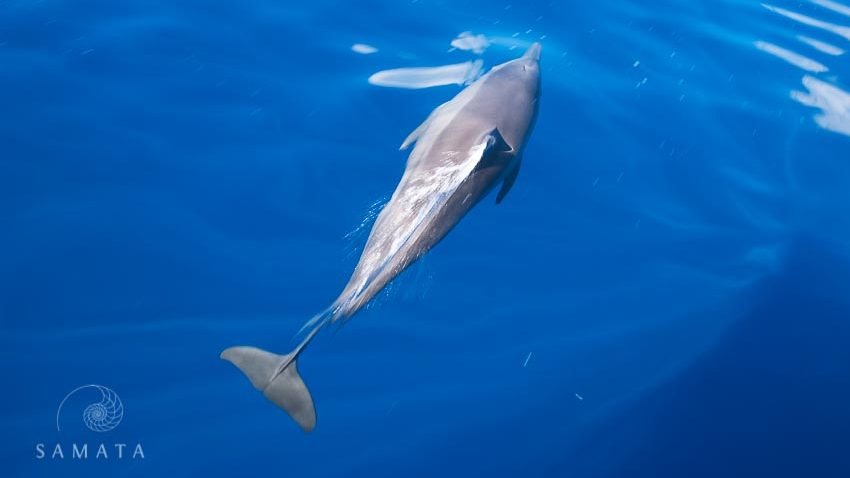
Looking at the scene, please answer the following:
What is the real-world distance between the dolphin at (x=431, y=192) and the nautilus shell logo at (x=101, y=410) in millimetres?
945

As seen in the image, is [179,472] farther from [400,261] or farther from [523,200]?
[523,200]

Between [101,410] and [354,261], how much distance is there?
1.85 metres

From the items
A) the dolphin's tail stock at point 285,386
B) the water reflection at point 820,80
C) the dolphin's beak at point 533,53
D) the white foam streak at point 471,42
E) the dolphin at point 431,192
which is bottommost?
the dolphin's tail stock at point 285,386

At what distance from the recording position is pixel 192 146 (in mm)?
5039

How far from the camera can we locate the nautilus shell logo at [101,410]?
3.72 metres

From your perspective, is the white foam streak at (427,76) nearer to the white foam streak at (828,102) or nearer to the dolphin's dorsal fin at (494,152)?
the dolphin's dorsal fin at (494,152)

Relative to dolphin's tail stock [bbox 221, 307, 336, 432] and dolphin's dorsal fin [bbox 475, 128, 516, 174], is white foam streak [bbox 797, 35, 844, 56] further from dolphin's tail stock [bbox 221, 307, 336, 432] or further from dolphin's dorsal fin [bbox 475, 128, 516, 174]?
dolphin's tail stock [bbox 221, 307, 336, 432]

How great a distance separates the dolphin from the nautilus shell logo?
3.10 feet

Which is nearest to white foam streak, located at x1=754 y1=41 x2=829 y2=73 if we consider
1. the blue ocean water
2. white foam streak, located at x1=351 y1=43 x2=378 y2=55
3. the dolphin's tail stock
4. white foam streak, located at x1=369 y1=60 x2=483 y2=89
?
the blue ocean water

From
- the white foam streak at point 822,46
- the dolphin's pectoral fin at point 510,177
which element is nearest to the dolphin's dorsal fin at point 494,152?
the dolphin's pectoral fin at point 510,177

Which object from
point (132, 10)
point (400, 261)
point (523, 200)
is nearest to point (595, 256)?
point (523, 200)

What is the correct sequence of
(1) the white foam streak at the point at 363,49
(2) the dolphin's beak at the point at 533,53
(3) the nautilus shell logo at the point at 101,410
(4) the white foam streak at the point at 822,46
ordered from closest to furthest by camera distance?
(3) the nautilus shell logo at the point at 101,410 → (2) the dolphin's beak at the point at 533,53 → (1) the white foam streak at the point at 363,49 → (4) the white foam streak at the point at 822,46

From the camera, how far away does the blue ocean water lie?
400 centimetres

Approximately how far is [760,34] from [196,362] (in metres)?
7.99
